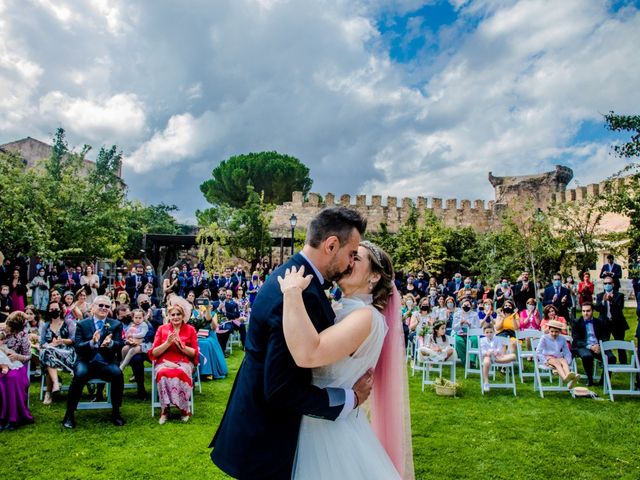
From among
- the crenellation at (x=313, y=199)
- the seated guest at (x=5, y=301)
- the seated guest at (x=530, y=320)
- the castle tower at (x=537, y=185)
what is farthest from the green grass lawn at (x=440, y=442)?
the castle tower at (x=537, y=185)

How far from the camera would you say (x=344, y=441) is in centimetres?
202

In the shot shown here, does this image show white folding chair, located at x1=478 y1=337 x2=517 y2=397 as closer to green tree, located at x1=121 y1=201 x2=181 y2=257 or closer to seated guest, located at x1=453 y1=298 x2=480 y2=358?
seated guest, located at x1=453 y1=298 x2=480 y2=358

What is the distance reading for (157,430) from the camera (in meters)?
5.67

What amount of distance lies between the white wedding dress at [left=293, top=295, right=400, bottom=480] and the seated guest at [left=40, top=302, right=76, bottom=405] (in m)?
5.43

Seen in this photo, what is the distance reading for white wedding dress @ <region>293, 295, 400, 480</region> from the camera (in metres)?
1.97

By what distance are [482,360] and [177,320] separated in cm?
485

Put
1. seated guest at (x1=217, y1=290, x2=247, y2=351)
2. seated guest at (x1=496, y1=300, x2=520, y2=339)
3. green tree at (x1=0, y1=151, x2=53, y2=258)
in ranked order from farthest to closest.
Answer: green tree at (x1=0, y1=151, x2=53, y2=258) < seated guest at (x1=217, y1=290, x2=247, y2=351) < seated guest at (x1=496, y1=300, x2=520, y2=339)

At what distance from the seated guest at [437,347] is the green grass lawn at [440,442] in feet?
3.28

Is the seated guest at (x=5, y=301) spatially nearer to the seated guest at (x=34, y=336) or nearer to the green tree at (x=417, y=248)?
the seated guest at (x=34, y=336)

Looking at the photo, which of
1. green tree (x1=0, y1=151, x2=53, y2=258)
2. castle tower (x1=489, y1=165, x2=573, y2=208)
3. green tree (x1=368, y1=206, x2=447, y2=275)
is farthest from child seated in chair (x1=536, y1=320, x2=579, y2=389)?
castle tower (x1=489, y1=165, x2=573, y2=208)

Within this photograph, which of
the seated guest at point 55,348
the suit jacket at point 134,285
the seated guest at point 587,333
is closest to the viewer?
the seated guest at point 55,348

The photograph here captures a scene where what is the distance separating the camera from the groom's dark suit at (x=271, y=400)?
5.94 feet

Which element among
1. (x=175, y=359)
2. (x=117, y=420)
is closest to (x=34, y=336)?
(x=117, y=420)

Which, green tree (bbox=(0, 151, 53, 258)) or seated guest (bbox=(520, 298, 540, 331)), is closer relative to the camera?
seated guest (bbox=(520, 298, 540, 331))
